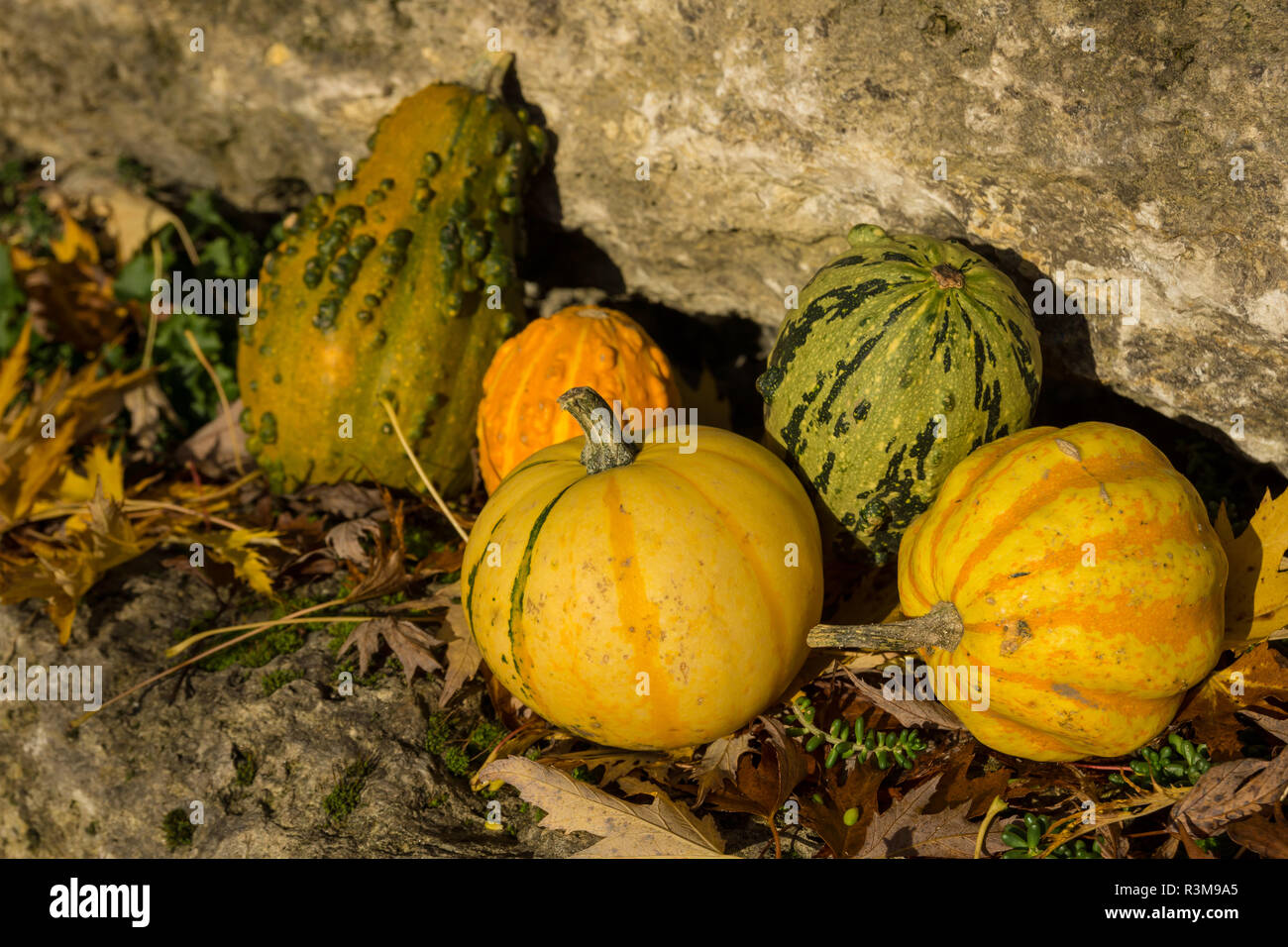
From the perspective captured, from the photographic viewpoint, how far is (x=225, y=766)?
302cm

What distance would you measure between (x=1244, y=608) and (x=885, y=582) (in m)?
1.03

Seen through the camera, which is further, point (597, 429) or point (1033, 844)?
point (597, 429)

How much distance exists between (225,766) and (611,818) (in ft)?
4.00

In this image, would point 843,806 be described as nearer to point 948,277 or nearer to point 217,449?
point 948,277

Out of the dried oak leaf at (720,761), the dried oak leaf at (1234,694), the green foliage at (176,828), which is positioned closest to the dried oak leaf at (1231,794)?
the dried oak leaf at (1234,694)

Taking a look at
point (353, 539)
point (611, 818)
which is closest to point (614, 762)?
point (611, 818)

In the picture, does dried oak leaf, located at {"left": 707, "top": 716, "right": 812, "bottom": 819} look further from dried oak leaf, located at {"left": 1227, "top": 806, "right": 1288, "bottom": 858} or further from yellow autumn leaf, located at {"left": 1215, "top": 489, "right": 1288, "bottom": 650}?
yellow autumn leaf, located at {"left": 1215, "top": 489, "right": 1288, "bottom": 650}

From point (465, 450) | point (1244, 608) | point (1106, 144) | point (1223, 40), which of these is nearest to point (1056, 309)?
point (1106, 144)

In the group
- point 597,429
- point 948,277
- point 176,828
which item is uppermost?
point 948,277

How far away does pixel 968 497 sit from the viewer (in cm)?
280

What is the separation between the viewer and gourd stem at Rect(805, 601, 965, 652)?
8.75ft

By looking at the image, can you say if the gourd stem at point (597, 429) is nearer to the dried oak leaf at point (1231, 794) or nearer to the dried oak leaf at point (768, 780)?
the dried oak leaf at point (768, 780)

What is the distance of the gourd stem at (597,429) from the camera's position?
A: 283 centimetres

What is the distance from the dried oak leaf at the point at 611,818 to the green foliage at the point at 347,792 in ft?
1.44
